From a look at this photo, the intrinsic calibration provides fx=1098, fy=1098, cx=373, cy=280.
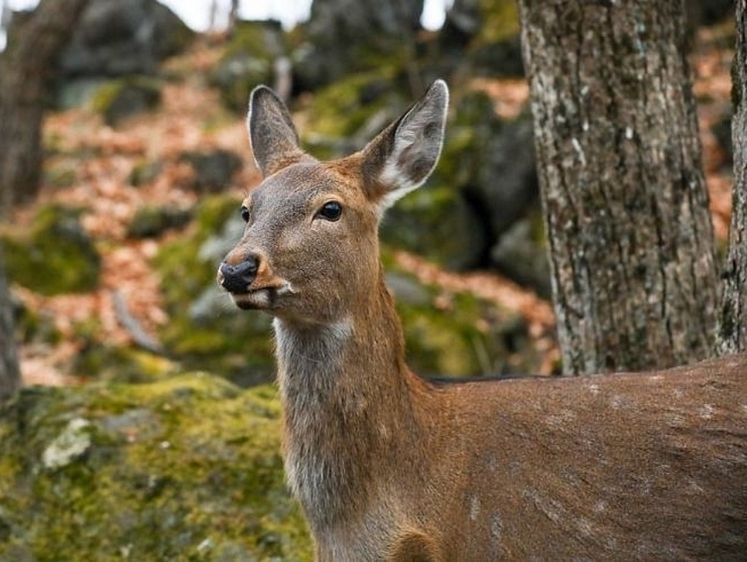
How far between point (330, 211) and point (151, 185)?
46.2ft

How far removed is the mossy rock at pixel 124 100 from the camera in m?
22.1

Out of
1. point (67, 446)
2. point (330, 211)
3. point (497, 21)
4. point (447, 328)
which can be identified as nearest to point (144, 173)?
point (497, 21)

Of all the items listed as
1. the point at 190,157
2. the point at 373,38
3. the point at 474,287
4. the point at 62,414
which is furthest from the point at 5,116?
the point at 62,414

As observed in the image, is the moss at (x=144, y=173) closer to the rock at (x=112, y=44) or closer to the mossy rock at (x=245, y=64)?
the mossy rock at (x=245, y=64)

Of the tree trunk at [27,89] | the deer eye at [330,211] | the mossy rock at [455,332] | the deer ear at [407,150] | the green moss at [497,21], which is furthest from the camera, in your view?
the green moss at [497,21]

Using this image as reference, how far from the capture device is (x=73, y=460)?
20.3 feet

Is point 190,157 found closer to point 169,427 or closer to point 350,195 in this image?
point 169,427

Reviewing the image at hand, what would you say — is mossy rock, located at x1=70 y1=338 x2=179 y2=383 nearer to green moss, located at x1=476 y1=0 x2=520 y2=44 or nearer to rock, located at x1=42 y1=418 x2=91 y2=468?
rock, located at x1=42 y1=418 x2=91 y2=468

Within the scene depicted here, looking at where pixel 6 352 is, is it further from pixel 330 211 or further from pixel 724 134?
pixel 724 134

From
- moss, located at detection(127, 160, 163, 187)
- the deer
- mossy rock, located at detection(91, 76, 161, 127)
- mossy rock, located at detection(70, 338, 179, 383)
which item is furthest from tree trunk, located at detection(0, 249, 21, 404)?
mossy rock, located at detection(91, 76, 161, 127)

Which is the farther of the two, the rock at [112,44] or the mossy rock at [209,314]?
the rock at [112,44]

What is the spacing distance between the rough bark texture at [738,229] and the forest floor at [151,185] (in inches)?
298

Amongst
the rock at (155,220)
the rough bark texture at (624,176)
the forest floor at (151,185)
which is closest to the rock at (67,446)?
the rough bark texture at (624,176)

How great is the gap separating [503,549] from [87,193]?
1502 centimetres
